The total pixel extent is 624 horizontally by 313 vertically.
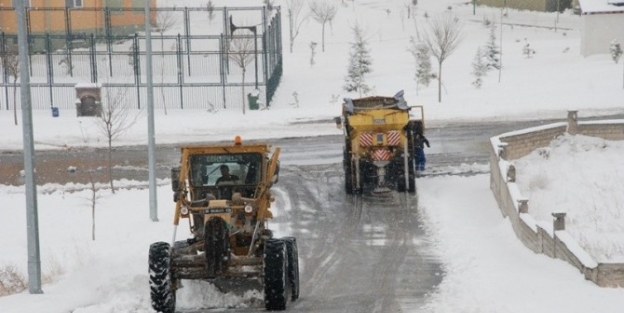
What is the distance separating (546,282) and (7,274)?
31.3 feet

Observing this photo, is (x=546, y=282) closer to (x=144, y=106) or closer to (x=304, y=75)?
(x=144, y=106)

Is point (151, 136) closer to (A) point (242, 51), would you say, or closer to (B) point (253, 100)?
(A) point (242, 51)

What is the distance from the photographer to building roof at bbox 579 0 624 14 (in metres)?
58.2

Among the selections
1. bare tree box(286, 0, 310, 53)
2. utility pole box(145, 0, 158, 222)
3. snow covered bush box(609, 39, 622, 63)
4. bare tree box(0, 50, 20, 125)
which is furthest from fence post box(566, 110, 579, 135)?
bare tree box(286, 0, 310, 53)

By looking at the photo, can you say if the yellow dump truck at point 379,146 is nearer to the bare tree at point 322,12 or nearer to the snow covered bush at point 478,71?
the snow covered bush at point 478,71

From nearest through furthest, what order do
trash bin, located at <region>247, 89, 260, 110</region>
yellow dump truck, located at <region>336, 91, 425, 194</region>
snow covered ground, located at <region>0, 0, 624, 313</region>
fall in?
1. snow covered ground, located at <region>0, 0, 624, 313</region>
2. yellow dump truck, located at <region>336, 91, 425, 194</region>
3. trash bin, located at <region>247, 89, 260, 110</region>

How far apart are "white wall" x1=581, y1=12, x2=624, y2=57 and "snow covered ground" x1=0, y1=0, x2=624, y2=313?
1.56m

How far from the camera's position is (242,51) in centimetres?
4412

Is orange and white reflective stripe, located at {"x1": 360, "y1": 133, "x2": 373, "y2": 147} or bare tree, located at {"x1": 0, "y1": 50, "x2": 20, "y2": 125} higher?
bare tree, located at {"x1": 0, "y1": 50, "x2": 20, "y2": 125}

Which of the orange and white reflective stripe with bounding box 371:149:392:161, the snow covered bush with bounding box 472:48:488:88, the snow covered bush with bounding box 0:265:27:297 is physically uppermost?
the snow covered bush with bounding box 472:48:488:88

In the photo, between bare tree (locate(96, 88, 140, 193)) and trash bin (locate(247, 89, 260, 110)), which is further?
trash bin (locate(247, 89, 260, 110))

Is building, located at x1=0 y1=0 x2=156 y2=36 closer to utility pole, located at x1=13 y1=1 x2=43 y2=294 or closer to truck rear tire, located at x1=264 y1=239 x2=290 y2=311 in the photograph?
utility pole, located at x1=13 y1=1 x2=43 y2=294

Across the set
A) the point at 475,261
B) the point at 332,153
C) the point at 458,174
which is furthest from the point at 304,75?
the point at 475,261

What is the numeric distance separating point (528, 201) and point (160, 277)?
10.1 meters
